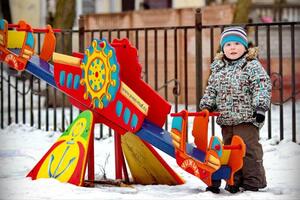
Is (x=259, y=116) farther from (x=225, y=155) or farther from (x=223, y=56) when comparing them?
(x=223, y=56)

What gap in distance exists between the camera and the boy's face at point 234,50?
5.32 metres

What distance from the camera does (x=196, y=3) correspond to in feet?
62.6

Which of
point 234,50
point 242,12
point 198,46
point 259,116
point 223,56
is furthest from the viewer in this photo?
point 242,12

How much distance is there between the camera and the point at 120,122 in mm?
5367

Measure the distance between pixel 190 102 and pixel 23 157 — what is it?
5495 millimetres

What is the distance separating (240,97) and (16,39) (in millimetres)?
2208

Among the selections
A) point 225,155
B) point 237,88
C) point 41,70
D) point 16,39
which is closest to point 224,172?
point 225,155

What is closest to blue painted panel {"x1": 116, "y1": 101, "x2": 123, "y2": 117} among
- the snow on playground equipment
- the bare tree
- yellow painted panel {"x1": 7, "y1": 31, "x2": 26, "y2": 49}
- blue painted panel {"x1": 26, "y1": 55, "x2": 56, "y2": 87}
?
the snow on playground equipment

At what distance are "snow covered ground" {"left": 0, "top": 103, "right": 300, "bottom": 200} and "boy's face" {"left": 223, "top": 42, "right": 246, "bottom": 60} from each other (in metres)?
1.06

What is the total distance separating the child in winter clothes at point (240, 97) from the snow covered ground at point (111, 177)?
162mm

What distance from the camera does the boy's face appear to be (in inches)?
209

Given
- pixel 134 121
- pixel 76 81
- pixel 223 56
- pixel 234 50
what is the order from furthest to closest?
pixel 76 81 < pixel 223 56 < pixel 234 50 < pixel 134 121

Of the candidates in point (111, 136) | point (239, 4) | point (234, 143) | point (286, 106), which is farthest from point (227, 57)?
point (286, 106)

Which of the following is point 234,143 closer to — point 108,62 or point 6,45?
point 108,62
